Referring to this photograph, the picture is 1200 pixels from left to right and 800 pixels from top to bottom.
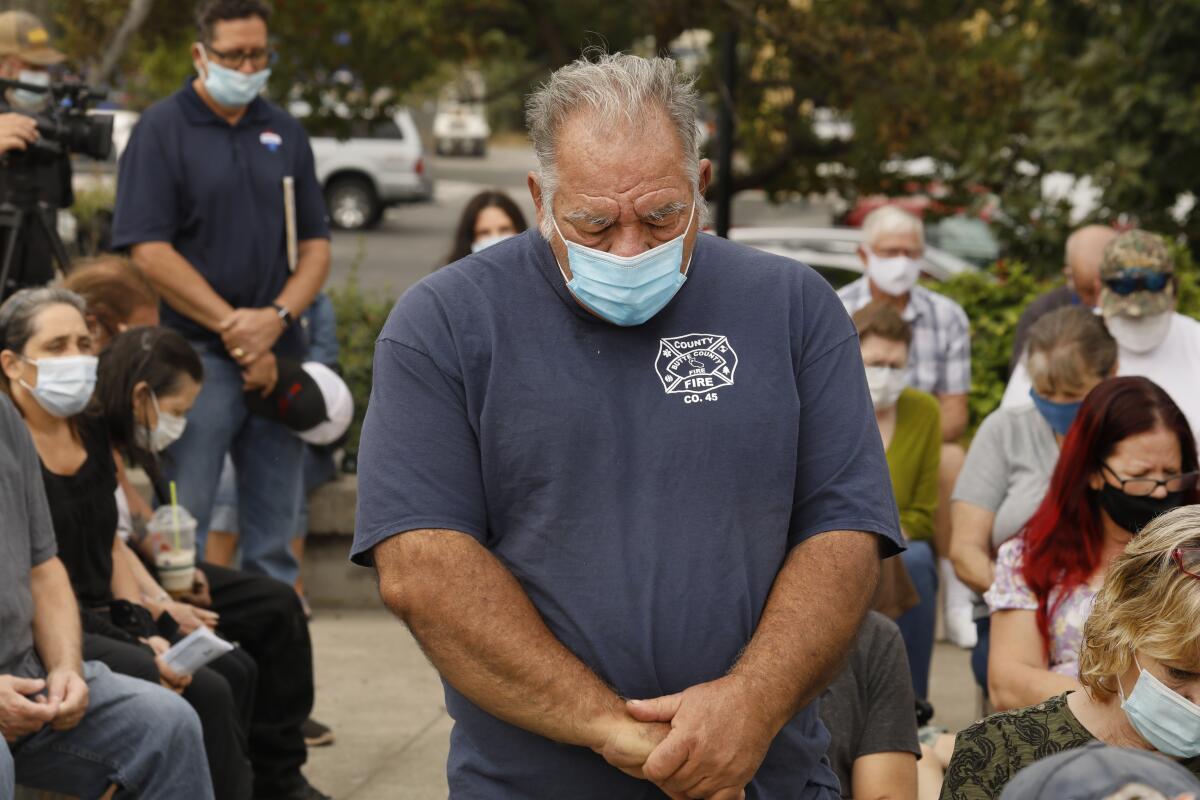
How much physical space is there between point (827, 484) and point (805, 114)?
8.79 m

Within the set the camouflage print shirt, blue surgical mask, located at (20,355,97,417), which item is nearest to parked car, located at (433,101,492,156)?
blue surgical mask, located at (20,355,97,417)

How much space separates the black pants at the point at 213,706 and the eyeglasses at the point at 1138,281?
3.35 m

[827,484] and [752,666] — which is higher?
[827,484]

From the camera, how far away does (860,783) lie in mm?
3867

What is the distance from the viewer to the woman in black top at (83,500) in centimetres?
452

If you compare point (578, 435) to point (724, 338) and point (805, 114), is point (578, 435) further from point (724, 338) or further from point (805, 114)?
point (805, 114)

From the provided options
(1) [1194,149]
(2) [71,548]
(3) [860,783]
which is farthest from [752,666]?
(1) [1194,149]

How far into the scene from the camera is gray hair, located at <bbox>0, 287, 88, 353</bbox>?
457 centimetres

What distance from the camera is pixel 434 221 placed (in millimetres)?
29625

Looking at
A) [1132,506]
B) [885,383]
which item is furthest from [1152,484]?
[885,383]

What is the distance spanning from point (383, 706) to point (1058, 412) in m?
2.65

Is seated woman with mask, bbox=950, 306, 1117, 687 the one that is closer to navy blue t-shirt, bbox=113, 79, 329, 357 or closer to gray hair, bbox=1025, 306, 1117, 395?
gray hair, bbox=1025, 306, 1117, 395

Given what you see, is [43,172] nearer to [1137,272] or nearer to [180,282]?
[180,282]

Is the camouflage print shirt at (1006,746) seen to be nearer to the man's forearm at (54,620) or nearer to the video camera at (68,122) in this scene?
the man's forearm at (54,620)
